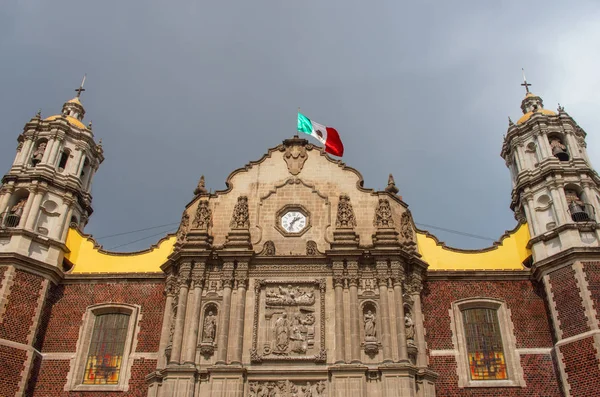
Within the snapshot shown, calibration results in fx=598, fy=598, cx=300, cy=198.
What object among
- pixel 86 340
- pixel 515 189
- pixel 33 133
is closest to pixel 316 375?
pixel 86 340

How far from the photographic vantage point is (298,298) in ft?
82.4

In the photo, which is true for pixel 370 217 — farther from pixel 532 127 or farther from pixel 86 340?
pixel 86 340

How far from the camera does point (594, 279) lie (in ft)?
81.3

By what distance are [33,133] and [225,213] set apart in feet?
39.1

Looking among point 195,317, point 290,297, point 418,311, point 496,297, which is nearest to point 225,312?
point 195,317

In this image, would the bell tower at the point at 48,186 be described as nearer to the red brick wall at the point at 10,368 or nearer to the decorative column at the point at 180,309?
the red brick wall at the point at 10,368

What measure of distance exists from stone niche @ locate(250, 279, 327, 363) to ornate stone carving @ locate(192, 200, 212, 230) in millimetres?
3829

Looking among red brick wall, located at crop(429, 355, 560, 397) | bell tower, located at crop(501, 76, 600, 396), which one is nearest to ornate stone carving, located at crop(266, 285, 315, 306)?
red brick wall, located at crop(429, 355, 560, 397)

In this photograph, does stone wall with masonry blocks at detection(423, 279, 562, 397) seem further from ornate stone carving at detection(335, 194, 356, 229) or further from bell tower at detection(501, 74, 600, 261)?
ornate stone carving at detection(335, 194, 356, 229)

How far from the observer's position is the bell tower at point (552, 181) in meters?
26.9

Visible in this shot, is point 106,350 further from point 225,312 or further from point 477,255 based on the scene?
point 477,255

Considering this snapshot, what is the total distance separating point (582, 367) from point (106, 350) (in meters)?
19.7

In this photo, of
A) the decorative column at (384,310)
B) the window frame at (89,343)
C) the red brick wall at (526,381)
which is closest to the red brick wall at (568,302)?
Answer: the red brick wall at (526,381)

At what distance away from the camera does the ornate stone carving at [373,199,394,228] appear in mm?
26906
